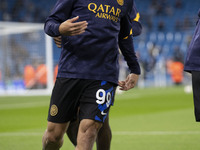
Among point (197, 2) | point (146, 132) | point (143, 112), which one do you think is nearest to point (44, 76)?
point (143, 112)

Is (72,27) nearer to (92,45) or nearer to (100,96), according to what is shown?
(92,45)

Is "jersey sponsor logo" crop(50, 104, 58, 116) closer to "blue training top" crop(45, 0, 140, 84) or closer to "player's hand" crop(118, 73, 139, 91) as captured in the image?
"blue training top" crop(45, 0, 140, 84)

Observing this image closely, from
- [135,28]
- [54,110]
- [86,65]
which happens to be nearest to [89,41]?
[86,65]

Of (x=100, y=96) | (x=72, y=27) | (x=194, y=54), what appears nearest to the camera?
(x=72, y=27)

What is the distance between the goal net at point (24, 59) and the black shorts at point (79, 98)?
17.0 metres

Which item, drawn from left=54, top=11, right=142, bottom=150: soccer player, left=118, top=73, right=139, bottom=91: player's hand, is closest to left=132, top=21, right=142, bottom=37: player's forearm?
left=54, top=11, right=142, bottom=150: soccer player

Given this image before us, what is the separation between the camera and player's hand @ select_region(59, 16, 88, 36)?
3441 mm

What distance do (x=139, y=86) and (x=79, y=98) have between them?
86.1 ft

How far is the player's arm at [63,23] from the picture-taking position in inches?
136

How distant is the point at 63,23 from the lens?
3.50 m

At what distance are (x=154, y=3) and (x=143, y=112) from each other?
26.5m

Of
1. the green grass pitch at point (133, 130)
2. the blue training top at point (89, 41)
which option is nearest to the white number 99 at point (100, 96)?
the blue training top at point (89, 41)

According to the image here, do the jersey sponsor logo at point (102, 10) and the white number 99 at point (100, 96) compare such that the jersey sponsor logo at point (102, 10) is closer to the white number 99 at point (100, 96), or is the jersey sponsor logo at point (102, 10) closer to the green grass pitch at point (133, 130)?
the white number 99 at point (100, 96)

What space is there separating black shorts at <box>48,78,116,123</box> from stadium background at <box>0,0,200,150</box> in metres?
2.50
